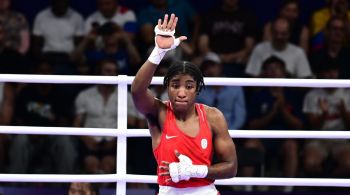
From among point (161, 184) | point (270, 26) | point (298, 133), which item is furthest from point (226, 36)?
point (161, 184)

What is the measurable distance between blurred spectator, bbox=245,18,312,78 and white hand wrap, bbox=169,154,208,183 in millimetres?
4203

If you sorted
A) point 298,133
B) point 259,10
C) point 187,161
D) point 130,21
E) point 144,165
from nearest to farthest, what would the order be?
1. point 187,161
2. point 298,133
3. point 144,165
4. point 130,21
5. point 259,10

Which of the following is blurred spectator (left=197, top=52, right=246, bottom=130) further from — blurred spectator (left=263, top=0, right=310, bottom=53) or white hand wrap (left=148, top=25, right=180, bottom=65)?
white hand wrap (left=148, top=25, right=180, bottom=65)

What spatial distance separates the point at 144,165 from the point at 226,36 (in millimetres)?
1909

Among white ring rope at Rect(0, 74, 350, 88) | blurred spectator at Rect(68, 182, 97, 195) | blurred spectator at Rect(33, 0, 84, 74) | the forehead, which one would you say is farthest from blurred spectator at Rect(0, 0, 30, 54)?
the forehead

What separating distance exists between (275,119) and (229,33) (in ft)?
4.22

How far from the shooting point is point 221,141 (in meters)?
5.52

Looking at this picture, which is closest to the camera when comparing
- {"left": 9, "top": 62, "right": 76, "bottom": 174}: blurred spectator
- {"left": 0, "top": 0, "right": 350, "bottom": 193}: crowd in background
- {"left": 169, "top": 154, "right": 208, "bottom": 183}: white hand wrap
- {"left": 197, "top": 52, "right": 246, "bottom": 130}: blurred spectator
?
{"left": 169, "top": 154, "right": 208, "bottom": 183}: white hand wrap

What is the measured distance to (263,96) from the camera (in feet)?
29.9

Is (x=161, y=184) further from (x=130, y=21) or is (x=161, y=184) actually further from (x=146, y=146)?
(x=130, y=21)

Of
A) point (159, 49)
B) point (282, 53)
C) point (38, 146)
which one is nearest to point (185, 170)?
point (159, 49)

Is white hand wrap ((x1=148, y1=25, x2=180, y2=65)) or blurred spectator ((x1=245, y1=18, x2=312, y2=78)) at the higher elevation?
blurred spectator ((x1=245, y1=18, x2=312, y2=78))

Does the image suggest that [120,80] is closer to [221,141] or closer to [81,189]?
[221,141]

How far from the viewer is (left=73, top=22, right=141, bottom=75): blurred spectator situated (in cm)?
946
